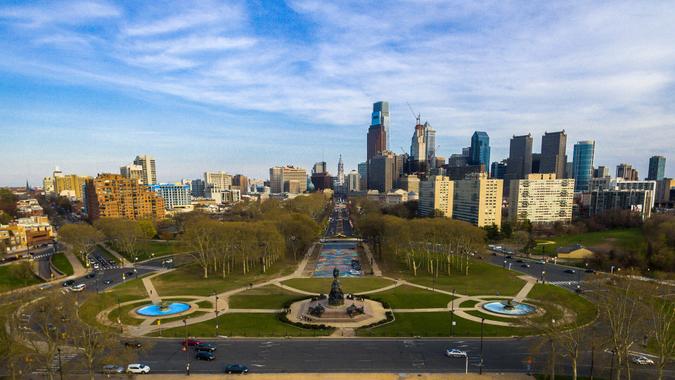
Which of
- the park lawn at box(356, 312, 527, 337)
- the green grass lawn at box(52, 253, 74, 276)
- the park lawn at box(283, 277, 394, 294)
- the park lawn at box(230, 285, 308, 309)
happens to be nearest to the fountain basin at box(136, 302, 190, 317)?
the park lawn at box(230, 285, 308, 309)

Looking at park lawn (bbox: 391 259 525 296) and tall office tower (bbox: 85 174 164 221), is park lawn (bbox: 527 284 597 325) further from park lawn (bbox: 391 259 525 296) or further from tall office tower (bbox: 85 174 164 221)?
tall office tower (bbox: 85 174 164 221)

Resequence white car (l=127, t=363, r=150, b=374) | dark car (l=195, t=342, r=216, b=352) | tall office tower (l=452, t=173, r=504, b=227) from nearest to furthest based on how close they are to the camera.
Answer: white car (l=127, t=363, r=150, b=374) → dark car (l=195, t=342, r=216, b=352) → tall office tower (l=452, t=173, r=504, b=227)

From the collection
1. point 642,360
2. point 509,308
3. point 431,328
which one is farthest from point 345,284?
point 642,360

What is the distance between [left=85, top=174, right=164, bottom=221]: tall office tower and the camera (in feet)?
524

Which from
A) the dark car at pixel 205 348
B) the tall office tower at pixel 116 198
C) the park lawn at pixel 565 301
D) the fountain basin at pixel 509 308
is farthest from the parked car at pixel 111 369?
the tall office tower at pixel 116 198

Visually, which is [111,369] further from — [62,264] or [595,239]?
[595,239]

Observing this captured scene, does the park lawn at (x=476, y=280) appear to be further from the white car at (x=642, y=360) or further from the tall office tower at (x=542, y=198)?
the tall office tower at (x=542, y=198)

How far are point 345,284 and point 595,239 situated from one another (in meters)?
108

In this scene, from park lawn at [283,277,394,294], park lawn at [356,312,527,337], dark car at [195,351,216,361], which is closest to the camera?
dark car at [195,351,216,361]

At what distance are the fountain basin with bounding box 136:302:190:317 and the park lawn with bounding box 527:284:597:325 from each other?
5744cm

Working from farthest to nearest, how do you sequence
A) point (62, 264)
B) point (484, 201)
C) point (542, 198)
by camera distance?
point (542, 198) → point (484, 201) → point (62, 264)

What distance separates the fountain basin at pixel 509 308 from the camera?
Answer: 2336 inches

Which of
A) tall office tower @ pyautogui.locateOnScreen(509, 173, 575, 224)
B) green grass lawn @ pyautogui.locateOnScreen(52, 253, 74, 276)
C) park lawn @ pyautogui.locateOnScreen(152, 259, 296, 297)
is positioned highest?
tall office tower @ pyautogui.locateOnScreen(509, 173, 575, 224)

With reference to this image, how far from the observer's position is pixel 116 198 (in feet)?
535
